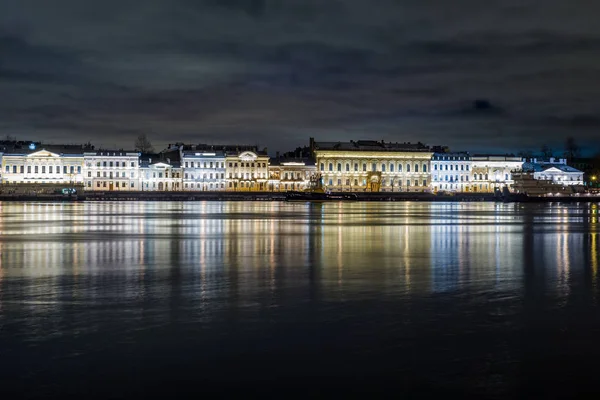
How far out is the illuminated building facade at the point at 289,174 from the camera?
124062mm

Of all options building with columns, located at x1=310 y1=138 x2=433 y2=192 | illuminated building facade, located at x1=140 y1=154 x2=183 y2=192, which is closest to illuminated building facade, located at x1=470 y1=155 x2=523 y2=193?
building with columns, located at x1=310 y1=138 x2=433 y2=192

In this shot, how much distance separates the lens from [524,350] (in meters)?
7.64

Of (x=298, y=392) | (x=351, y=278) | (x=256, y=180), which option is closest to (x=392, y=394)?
(x=298, y=392)

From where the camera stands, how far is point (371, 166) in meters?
129

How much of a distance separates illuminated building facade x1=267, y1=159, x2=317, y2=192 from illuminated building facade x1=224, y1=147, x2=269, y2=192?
117 centimetres

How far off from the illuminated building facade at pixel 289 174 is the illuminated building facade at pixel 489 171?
2869cm

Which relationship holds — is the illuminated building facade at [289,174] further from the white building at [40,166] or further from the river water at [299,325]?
the river water at [299,325]

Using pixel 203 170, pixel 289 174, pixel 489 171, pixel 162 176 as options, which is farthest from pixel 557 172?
pixel 162 176

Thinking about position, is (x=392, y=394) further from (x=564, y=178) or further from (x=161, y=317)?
(x=564, y=178)

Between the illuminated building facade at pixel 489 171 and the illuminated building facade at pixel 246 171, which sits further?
the illuminated building facade at pixel 489 171

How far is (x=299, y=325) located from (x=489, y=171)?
421ft

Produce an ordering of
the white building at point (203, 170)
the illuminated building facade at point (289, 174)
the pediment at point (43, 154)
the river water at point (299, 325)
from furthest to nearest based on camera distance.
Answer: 1. the illuminated building facade at point (289, 174)
2. the white building at point (203, 170)
3. the pediment at point (43, 154)
4. the river water at point (299, 325)

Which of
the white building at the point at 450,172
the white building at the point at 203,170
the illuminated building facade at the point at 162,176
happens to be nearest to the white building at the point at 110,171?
the illuminated building facade at the point at 162,176

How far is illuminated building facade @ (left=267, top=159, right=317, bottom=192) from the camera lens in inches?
4884
